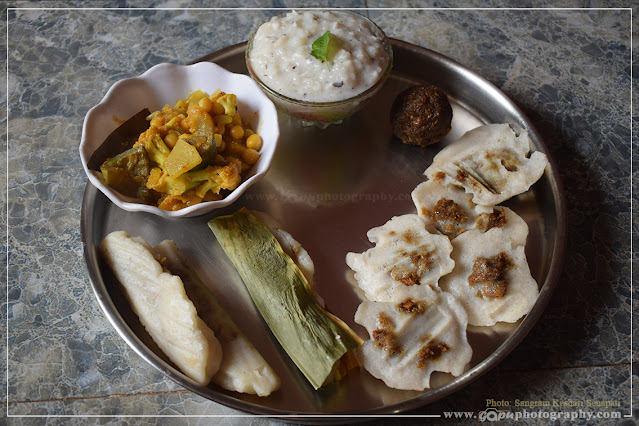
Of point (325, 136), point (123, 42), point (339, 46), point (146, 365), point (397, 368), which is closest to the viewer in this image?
point (397, 368)

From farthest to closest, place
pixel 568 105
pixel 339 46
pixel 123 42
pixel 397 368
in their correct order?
pixel 123 42 → pixel 568 105 → pixel 339 46 → pixel 397 368

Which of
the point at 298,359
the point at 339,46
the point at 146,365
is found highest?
the point at 339,46

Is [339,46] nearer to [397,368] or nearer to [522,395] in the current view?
[397,368]

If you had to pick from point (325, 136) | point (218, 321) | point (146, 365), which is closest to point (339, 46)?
point (325, 136)

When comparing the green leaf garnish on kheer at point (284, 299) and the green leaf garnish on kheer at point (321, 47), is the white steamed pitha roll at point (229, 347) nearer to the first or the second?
the green leaf garnish on kheer at point (284, 299)

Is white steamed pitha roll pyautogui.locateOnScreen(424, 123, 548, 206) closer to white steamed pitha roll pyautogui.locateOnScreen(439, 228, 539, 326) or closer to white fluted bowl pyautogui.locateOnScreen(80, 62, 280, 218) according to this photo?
white steamed pitha roll pyautogui.locateOnScreen(439, 228, 539, 326)

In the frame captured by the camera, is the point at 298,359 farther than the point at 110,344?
Answer: No

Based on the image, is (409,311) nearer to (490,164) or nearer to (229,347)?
(229,347)

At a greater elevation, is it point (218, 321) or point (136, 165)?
point (136, 165)
